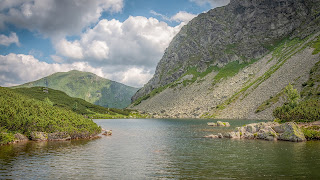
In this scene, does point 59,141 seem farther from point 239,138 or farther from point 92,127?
point 239,138

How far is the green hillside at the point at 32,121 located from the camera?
57.5m

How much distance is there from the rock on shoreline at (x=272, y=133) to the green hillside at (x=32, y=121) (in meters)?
46.0

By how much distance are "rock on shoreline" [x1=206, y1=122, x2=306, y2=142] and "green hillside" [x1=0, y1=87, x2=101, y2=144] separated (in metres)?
46.0

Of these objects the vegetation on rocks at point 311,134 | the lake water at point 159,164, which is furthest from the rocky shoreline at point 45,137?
the vegetation on rocks at point 311,134

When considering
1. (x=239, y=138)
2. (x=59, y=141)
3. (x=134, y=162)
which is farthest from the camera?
(x=239, y=138)

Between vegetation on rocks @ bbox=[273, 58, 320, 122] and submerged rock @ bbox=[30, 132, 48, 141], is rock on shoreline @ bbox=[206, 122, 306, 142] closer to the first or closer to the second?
vegetation on rocks @ bbox=[273, 58, 320, 122]

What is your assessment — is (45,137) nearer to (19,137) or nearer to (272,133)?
(19,137)

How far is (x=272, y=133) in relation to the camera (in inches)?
2584

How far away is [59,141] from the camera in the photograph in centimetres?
6259

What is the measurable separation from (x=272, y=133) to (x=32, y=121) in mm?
68233

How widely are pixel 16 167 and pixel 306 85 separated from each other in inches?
6194

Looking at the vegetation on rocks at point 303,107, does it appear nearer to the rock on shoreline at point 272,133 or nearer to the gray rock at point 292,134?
the rock on shoreline at point 272,133

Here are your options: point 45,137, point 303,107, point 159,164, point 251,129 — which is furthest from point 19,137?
point 303,107

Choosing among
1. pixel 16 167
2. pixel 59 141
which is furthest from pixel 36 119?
pixel 16 167
